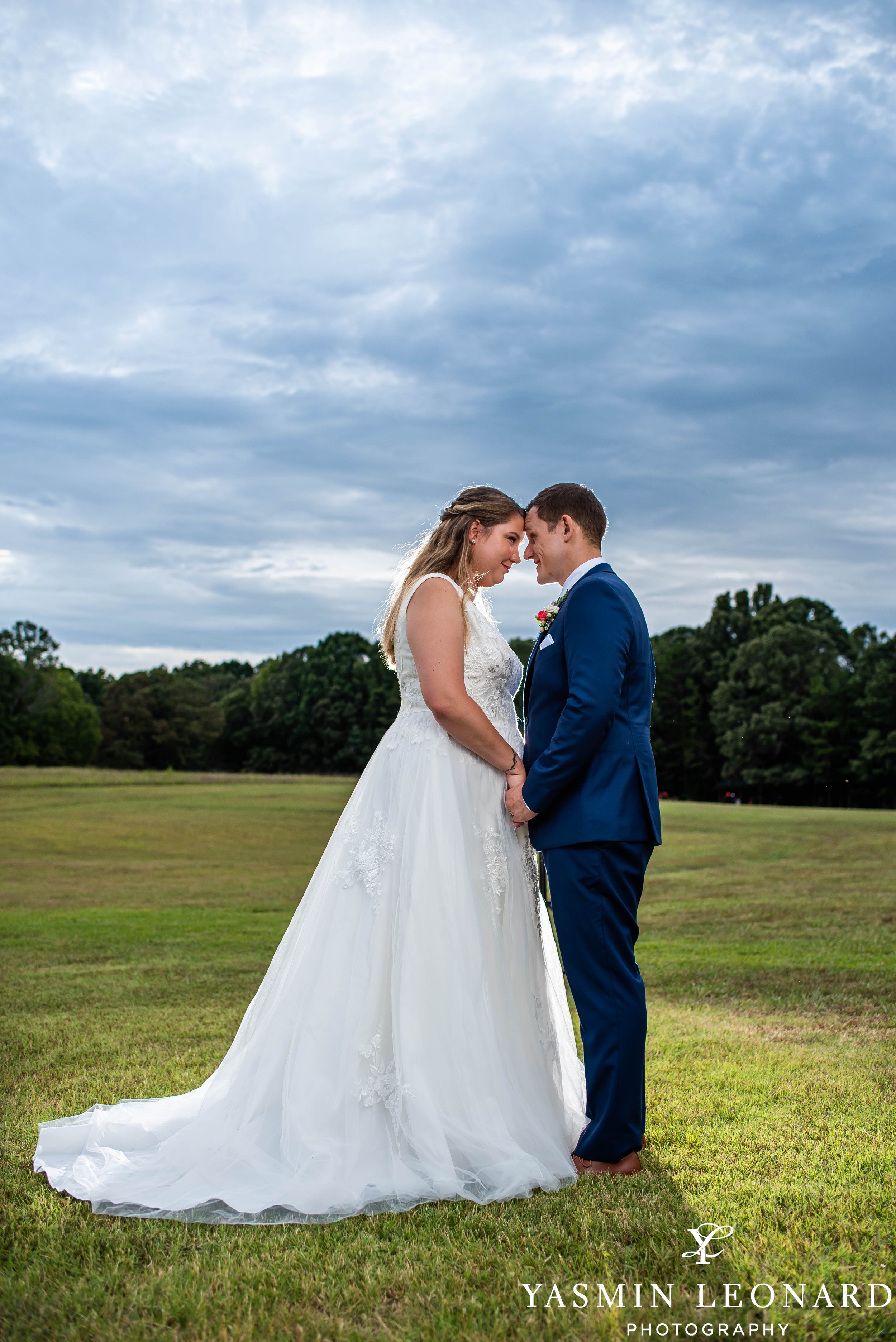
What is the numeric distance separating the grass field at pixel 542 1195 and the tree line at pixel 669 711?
50129 millimetres

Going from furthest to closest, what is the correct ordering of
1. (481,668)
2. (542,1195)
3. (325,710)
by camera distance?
(325,710), (481,668), (542,1195)

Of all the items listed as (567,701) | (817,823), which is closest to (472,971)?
(567,701)

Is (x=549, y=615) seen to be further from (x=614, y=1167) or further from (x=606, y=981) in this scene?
(x=614, y=1167)

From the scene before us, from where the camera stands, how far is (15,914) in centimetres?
1447

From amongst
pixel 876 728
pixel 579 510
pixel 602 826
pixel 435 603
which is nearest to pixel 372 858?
pixel 602 826

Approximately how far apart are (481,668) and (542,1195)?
2219 mm

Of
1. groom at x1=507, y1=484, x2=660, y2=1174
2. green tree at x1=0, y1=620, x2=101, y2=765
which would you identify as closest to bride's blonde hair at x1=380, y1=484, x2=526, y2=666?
groom at x1=507, y1=484, x2=660, y2=1174

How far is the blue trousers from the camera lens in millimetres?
4074

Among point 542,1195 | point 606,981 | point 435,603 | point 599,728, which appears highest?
point 435,603

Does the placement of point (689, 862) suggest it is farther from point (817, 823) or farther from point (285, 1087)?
point (285, 1087)

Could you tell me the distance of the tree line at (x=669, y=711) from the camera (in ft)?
199

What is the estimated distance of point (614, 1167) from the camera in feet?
13.4

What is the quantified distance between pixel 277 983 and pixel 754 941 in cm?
832

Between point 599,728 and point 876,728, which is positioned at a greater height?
point 876,728
